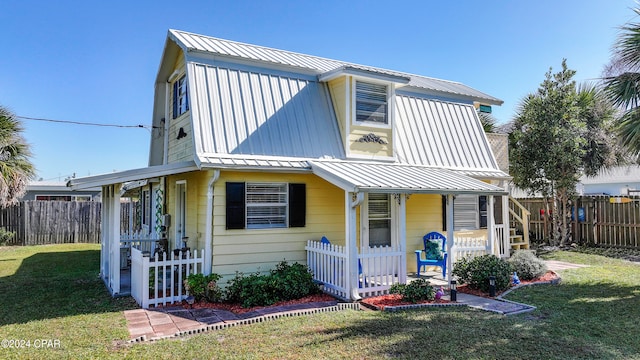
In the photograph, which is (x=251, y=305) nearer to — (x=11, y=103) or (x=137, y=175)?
(x=137, y=175)

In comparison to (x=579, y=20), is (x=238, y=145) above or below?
below

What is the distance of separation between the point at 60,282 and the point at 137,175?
4289mm

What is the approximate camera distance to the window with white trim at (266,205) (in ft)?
28.5

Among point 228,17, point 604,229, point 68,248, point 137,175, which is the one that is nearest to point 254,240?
point 137,175

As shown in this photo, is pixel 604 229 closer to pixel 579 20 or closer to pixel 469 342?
pixel 579 20

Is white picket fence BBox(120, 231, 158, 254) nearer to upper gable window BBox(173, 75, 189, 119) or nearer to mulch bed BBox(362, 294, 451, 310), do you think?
upper gable window BBox(173, 75, 189, 119)

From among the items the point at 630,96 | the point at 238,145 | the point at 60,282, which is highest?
the point at 630,96

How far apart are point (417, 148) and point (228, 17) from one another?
27.0 ft

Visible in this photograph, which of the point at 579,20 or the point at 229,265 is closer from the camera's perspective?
the point at 229,265

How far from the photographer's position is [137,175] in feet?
25.4

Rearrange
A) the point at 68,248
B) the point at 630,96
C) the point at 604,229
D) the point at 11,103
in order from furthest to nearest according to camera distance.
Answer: the point at 68,248 < the point at 604,229 < the point at 11,103 < the point at 630,96

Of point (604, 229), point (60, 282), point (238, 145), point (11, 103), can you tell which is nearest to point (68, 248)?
point (11, 103)

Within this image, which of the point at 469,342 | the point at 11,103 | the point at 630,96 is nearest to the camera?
the point at 469,342

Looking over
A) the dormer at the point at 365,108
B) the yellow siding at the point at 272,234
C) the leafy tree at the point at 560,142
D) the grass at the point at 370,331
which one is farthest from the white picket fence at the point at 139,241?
the leafy tree at the point at 560,142
